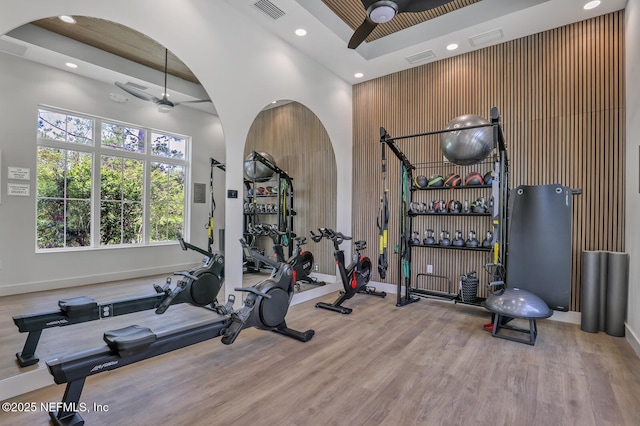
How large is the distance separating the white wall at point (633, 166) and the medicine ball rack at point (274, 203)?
14.4 ft

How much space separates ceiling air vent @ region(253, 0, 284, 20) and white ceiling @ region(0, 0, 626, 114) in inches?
2.0

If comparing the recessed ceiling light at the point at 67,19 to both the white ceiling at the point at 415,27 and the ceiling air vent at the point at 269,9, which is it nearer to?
the white ceiling at the point at 415,27

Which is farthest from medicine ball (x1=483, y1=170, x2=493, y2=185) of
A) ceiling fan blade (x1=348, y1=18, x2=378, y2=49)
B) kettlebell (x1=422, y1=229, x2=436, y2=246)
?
ceiling fan blade (x1=348, y1=18, x2=378, y2=49)

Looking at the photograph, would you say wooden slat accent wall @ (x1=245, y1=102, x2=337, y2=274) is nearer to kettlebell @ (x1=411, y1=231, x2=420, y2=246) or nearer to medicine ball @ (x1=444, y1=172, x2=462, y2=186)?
kettlebell @ (x1=411, y1=231, x2=420, y2=246)

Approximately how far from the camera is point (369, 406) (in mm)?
2336

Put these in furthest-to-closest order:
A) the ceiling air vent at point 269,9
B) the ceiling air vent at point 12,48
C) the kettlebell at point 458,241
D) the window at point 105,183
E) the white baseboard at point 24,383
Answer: the kettlebell at point 458,241, the ceiling air vent at point 269,9, the window at point 105,183, the ceiling air vent at point 12,48, the white baseboard at point 24,383

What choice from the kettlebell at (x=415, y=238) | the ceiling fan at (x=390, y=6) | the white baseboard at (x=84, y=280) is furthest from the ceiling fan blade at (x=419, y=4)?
the white baseboard at (x=84, y=280)

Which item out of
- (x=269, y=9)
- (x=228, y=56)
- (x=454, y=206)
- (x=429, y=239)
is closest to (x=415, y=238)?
(x=429, y=239)

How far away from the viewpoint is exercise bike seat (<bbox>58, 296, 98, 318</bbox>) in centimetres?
269

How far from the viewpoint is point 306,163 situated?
580 centimetres

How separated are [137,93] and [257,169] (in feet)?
5.86

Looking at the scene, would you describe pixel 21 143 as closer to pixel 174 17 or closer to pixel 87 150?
pixel 87 150

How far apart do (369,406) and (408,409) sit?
0.28 m

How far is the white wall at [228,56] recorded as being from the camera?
2.99 meters
